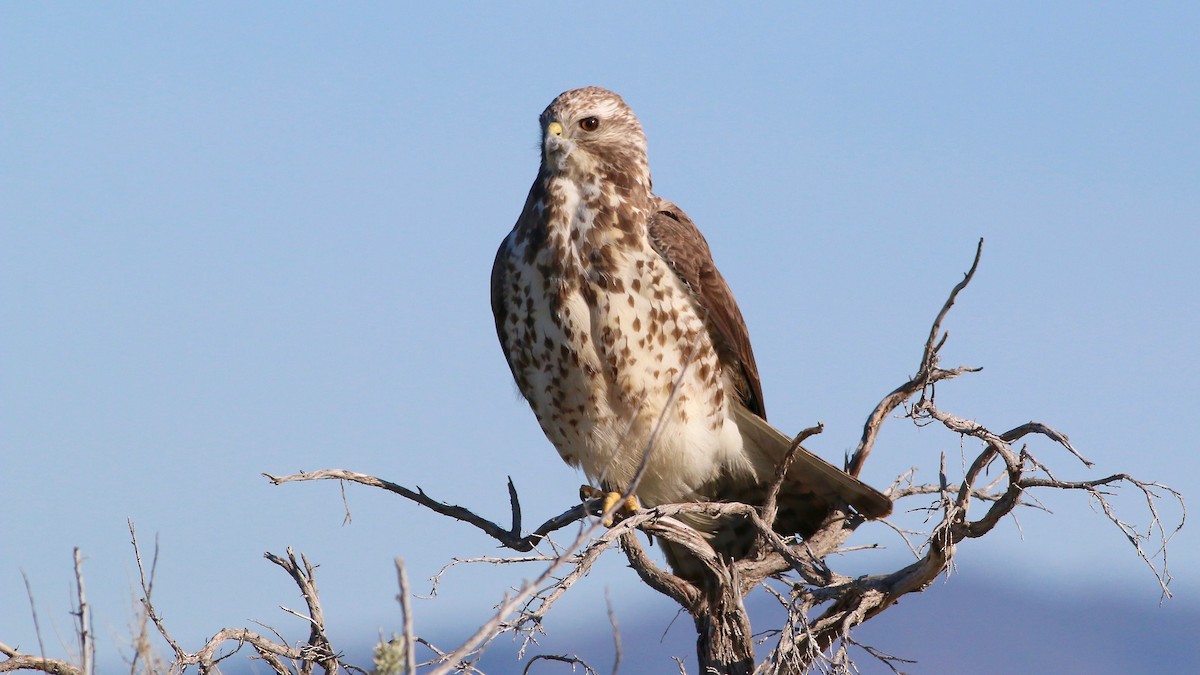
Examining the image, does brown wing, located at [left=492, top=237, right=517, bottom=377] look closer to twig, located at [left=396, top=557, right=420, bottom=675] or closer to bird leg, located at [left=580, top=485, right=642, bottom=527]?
bird leg, located at [left=580, top=485, right=642, bottom=527]

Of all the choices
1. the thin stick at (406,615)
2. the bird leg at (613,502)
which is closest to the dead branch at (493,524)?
the bird leg at (613,502)

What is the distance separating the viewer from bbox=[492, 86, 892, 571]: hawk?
6.16 m

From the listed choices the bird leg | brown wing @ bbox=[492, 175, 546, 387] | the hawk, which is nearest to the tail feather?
the hawk

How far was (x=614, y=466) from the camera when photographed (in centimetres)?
652

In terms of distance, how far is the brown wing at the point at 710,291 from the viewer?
6270mm

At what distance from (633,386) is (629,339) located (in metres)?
0.19

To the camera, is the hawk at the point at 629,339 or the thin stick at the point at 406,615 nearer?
the thin stick at the point at 406,615

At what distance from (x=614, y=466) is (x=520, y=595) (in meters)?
2.99

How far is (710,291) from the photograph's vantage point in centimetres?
631

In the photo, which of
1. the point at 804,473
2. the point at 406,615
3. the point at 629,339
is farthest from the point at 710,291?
the point at 406,615

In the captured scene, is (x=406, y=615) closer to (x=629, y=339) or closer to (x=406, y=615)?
(x=406, y=615)

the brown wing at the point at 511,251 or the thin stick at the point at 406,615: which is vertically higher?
the brown wing at the point at 511,251

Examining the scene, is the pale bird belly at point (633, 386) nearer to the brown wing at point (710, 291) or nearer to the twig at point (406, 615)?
the brown wing at point (710, 291)

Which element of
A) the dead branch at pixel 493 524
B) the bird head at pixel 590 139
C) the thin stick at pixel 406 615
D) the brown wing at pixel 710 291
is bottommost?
the thin stick at pixel 406 615
